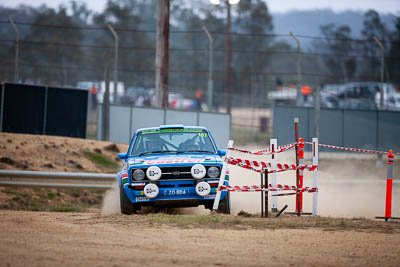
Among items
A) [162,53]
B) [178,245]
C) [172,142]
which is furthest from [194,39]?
[178,245]

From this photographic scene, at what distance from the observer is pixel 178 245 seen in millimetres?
7730

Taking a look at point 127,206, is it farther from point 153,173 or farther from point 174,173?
point 174,173

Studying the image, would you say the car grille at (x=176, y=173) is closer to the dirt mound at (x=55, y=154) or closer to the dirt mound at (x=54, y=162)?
the dirt mound at (x=54, y=162)

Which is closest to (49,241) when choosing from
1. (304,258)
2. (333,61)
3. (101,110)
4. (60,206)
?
(304,258)

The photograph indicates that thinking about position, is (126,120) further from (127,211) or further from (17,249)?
(17,249)

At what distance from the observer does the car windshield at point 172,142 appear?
11508 millimetres

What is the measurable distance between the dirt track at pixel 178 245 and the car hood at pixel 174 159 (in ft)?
3.84

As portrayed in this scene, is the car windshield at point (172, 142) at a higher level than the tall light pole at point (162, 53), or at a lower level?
lower

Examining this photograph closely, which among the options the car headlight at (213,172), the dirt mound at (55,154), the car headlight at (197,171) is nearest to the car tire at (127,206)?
the car headlight at (197,171)

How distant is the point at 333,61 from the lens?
6347 centimetres

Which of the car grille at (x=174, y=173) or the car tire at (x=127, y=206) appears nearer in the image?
the car grille at (x=174, y=173)

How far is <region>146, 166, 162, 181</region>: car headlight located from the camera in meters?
10.4

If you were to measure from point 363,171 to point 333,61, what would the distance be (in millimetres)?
43476

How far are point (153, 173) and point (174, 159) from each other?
55cm
